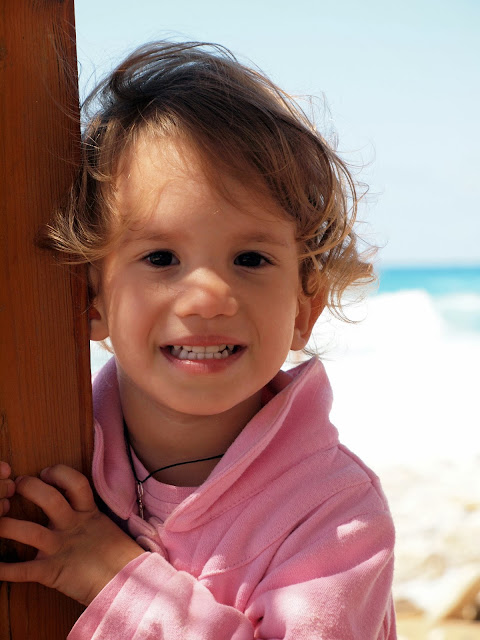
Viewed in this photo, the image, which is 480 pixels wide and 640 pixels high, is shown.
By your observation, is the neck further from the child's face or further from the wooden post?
the wooden post

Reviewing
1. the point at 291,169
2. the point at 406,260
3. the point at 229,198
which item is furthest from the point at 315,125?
the point at 406,260

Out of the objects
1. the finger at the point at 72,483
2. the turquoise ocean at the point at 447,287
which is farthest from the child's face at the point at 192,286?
the turquoise ocean at the point at 447,287

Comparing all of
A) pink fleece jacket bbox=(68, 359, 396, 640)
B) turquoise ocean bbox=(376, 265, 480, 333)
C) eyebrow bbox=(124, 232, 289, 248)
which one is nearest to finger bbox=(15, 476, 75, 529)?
pink fleece jacket bbox=(68, 359, 396, 640)

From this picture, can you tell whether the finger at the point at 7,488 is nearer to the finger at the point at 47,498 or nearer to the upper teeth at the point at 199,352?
the finger at the point at 47,498

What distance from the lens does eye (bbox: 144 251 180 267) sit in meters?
1.68

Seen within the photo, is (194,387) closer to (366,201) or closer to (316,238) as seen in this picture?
(316,238)

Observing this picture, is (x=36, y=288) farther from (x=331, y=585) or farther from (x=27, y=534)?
(x=331, y=585)

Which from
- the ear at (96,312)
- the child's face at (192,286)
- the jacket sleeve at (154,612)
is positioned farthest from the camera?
the ear at (96,312)

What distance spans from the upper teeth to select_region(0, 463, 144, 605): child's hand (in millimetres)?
323

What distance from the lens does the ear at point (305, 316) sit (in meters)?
1.96

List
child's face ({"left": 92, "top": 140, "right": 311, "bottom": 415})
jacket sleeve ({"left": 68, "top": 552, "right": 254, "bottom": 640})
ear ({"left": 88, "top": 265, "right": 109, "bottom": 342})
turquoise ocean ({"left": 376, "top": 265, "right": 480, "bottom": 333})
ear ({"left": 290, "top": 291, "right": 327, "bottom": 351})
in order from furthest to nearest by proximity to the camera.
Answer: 1. turquoise ocean ({"left": 376, "top": 265, "right": 480, "bottom": 333})
2. ear ({"left": 290, "top": 291, "right": 327, "bottom": 351})
3. ear ({"left": 88, "top": 265, "right": 109, "bottom": 342})
4. child's face ({"left": 92, "top": 140, "right": 311, "bottom": 415})
5. jacket sleeve ({"left": 68, "top": 552, "right": 254, "bottom": 640})

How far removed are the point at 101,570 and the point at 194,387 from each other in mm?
404

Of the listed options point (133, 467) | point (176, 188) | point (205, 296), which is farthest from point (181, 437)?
point (176, 188)

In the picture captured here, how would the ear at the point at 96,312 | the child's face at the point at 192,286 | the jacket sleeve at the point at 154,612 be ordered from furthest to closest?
the ear at the point at 96,312, the child's face at the point at 192,286, the jacket sleeve at the point at 154,612
